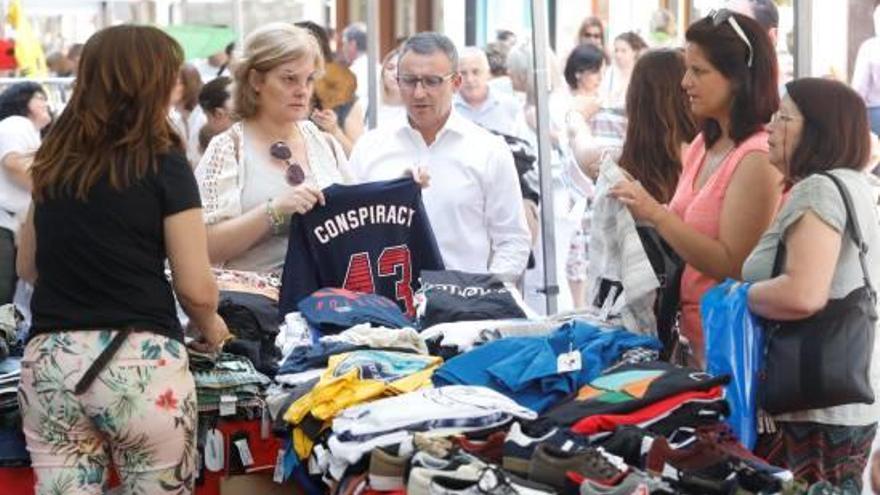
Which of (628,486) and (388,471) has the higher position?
(628,486)

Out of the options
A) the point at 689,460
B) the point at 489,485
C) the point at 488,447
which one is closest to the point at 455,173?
the point at 488,447

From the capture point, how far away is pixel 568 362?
4250 millimetres

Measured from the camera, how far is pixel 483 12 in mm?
11930

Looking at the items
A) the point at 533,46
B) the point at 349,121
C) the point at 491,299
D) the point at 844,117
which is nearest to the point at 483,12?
the point at 349,121

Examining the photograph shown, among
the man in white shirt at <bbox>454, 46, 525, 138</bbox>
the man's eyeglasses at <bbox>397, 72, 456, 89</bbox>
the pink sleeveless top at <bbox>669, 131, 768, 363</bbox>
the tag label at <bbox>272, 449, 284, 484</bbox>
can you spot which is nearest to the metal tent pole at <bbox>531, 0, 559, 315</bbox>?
the man's eyeglasses at <bbox>397, 72, 456, 89</bbox>

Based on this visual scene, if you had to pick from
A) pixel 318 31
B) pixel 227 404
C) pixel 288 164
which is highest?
pixel 318 31

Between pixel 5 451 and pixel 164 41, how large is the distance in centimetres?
127

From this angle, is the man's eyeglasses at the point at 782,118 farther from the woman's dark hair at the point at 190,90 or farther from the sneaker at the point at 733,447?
the woman's dark hair at the point at 190,90

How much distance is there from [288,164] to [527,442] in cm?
199

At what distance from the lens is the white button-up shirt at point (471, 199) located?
5770 millimetres

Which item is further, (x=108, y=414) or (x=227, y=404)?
(x=227, y=404)

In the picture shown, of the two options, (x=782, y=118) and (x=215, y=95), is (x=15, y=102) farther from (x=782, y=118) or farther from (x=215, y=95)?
(x=782, y=118)

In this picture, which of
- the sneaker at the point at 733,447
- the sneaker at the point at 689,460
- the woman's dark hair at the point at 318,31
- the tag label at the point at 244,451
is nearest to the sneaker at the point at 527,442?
the sneaker at the point at 689,460

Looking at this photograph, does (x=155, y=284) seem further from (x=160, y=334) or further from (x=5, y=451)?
(x=5, y=451)
